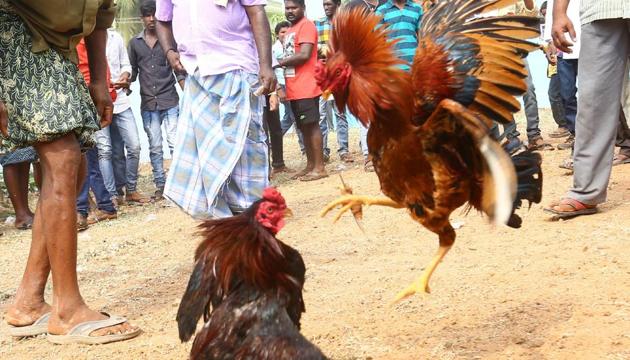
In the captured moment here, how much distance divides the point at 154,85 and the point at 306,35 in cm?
204

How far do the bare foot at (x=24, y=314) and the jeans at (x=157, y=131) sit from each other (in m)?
5.57

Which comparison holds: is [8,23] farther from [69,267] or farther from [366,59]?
[366,59]

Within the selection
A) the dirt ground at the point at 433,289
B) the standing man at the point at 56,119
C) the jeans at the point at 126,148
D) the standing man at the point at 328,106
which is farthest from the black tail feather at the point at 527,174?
the jeans at the point at 126,148

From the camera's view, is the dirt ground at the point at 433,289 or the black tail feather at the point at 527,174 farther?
the black tail feather at the point at 527,174

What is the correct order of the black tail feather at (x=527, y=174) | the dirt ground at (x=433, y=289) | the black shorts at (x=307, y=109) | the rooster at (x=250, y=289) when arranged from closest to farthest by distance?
1. the rooster at (x=250, y=289)
2. the dirt ground at (x=433, y=289)
3. the black tail feather at (x=527, y=174)
4. the black shorts at (x=307, y=109)

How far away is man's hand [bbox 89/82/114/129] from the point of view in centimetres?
467

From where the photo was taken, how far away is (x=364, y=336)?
4102 mm

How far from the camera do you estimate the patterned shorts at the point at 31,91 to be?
414cm

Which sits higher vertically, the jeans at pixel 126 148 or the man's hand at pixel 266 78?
the man's hand at pixel 266 78

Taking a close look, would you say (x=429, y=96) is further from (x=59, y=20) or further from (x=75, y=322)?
(x=75, y=322)

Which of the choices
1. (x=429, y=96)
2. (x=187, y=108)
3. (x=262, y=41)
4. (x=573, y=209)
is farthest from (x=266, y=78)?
(x=573, y=209)

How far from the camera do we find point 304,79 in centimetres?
988

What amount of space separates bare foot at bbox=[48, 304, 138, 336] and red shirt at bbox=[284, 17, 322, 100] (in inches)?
231

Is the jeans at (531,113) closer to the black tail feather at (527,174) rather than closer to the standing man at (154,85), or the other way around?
the standing man at (154,85)
